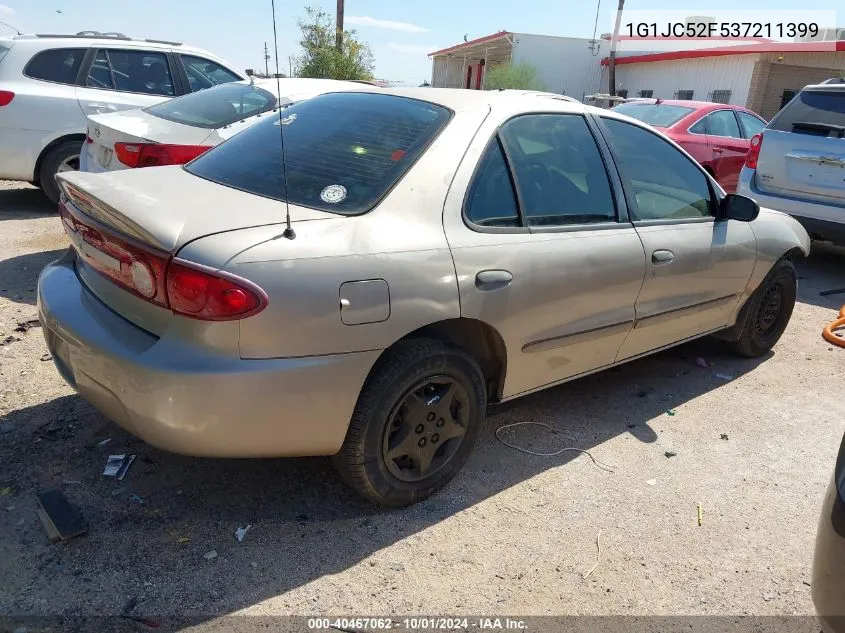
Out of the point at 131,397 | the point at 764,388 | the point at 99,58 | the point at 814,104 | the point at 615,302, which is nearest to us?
the point at 131,397

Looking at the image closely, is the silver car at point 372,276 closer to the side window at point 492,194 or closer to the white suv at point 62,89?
the side window at point 492,194

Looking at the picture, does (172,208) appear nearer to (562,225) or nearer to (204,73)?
(562,225)

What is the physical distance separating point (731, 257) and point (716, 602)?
2257 millimetres

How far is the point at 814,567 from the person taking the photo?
1.97 metres

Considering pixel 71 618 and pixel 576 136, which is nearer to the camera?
pixel 71 618

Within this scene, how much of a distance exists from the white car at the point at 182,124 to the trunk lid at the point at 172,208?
6.60 feet

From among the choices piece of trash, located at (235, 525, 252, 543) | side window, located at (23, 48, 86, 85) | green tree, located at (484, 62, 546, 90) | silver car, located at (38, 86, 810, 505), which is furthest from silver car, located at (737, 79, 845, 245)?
green tree, located at (484, 62, 546, 90)

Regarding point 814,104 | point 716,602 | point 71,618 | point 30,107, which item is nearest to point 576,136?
point 716,602

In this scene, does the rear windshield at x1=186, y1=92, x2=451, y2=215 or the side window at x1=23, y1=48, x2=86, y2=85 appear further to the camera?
the side window at x1=23, y1=48, x2=86, y2=85

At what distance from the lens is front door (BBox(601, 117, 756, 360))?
3664 millimetres

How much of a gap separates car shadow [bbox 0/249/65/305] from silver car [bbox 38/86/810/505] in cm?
229

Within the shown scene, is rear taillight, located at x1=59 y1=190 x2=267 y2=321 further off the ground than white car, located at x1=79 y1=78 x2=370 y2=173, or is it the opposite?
white car, located at x1=79 y1=78 x2=370 y2=173

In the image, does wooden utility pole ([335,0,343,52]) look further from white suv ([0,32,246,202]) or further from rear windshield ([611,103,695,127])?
white suv ([0,32,246,202])

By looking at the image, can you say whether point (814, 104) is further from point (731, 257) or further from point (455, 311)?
point (455, 311)
